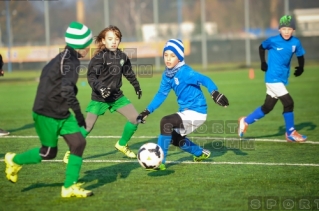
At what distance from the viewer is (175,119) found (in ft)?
26.6

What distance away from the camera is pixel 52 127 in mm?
6812

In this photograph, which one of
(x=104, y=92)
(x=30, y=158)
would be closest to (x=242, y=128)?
(x=104, y=92)

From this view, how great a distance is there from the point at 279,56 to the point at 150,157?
464 cm

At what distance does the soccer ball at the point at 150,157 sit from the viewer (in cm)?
770

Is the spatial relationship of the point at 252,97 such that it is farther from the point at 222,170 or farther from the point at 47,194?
the point at 47,194

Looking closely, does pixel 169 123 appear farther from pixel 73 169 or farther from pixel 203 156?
pixel 73 169

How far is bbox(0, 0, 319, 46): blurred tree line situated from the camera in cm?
3316

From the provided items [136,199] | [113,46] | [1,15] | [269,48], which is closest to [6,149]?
[113,46]

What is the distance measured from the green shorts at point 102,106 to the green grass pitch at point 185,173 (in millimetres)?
786

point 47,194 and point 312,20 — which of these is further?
point 312,20

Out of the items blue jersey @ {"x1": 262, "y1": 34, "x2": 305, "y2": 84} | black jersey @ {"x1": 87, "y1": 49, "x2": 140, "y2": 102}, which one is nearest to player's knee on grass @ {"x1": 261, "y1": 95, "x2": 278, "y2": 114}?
blue jersey @ {"x1": 262, "y1": 34, "x2": 305, "y2": 84}

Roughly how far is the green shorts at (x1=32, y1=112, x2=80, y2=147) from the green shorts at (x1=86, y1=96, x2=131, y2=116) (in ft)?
8.19

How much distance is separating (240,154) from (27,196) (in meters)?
4.07

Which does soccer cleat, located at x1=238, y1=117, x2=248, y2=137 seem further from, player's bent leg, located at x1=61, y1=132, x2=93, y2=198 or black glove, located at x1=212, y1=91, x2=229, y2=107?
player's bent leg, located at x1=61, y1=132, x2=93, y2=198
